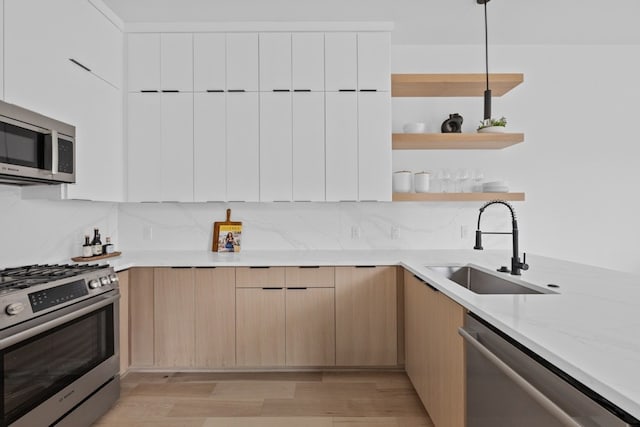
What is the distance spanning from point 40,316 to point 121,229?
175 cm

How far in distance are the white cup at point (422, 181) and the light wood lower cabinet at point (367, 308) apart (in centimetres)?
80

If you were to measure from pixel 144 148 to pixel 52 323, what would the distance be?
65.1 inches

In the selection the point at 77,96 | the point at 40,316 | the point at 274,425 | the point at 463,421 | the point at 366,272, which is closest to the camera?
the point at 463,421

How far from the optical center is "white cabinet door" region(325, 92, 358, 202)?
302 centimetres

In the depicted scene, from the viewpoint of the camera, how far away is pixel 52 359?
1760 millimetres

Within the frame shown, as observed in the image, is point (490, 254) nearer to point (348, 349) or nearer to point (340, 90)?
point (348, 349)

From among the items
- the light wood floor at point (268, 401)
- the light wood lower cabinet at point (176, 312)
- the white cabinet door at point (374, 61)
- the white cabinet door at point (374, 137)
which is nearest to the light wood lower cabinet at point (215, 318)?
the light wood lower cabinet at point (176, 312)

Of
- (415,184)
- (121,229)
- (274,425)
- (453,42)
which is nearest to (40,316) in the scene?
(274,425)

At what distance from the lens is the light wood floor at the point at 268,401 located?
2166mm

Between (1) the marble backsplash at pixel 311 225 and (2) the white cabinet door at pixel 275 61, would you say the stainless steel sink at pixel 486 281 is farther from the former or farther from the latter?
(2) the white cabinet door at pixel 275 61

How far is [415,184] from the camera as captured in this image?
3.19 m

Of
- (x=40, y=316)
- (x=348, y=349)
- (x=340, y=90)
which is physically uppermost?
(x=340, y=90)

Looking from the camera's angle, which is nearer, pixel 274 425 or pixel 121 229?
pixel 274 425

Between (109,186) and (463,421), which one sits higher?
(109,186)
